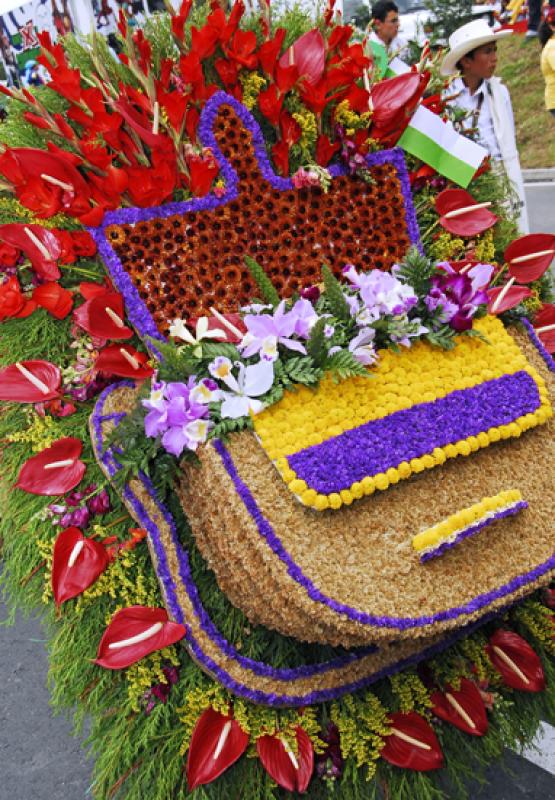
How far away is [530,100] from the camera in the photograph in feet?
32.3

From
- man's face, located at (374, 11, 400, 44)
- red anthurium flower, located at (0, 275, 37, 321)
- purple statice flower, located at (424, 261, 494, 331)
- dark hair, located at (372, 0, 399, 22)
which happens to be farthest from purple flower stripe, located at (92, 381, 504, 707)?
dark hair, located at (372, 0, 399, 22)

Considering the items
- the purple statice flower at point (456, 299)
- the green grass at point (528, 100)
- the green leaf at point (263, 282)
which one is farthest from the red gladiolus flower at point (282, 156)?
the green grass at point (528, 100)

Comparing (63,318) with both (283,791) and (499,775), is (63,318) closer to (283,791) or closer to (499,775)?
(283,791)

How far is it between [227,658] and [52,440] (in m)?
0.52

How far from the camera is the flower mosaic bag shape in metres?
1.16

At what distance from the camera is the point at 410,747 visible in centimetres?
141

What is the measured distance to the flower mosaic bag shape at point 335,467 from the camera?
3.80 ft

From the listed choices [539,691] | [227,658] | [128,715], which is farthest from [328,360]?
[539,691]

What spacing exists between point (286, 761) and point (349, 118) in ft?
4.12

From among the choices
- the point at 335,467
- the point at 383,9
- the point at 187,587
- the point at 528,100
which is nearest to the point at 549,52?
the point at 383,9

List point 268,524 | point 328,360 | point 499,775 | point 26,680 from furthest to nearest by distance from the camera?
1. point 26,680
2. point 499,775
3. point 328,360
4. point 268,524

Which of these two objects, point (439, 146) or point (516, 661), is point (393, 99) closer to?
point (439, 146)

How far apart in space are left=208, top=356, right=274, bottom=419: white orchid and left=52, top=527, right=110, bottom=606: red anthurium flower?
0.36 meters

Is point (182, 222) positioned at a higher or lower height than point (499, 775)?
higher
